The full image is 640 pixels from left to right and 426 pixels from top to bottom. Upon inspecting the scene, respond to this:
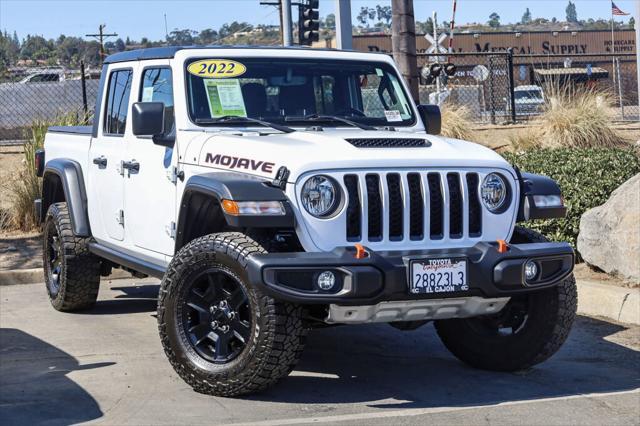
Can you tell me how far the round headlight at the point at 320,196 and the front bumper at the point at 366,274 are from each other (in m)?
0.25

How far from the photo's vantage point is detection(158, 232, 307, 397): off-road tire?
579 centimetres

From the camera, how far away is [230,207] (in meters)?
5.85

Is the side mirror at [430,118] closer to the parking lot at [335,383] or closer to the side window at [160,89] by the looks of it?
the parking lot at [335,383]

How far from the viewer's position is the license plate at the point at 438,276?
588 centimetres

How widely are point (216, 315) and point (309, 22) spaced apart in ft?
60.1

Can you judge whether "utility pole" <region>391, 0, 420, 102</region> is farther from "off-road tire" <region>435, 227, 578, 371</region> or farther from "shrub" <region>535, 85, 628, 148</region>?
"off-road tire" <region>435, 227, 578, 371</region>

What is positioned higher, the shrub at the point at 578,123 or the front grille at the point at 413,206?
the shrub at the point at 578,123

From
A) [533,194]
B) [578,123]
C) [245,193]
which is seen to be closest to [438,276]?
[533,194]

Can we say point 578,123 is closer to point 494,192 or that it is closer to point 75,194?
point 75,194

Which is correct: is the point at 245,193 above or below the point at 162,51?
below

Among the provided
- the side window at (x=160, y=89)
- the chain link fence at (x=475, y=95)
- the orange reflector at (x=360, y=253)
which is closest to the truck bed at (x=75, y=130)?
the side window at (x=160, y=89)

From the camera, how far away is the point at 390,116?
7.71 meters

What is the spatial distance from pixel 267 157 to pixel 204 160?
63 cm

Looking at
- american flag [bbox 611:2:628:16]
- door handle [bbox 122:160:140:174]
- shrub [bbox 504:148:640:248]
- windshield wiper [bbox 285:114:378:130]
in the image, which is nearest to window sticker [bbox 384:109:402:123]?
windshield wiper [bbox 285:114:378:130]
